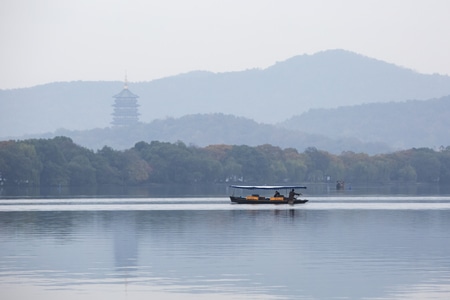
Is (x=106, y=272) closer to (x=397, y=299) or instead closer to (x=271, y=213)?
(x=397, y=299)

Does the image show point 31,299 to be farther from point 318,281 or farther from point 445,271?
point 445,271

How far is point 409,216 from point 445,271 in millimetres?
40714

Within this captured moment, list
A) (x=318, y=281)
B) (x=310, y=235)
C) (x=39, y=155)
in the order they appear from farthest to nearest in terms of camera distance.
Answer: (x=39, y=155) < (x=310, y=235) < (x=318, y=281)

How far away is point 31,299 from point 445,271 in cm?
1568

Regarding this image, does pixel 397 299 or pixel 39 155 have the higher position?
pixel 39 155

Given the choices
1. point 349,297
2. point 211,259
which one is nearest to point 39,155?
point 211,259

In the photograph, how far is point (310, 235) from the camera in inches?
2491

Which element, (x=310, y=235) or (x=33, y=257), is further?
(x=310, y=235)

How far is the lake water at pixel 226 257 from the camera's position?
1547 inches

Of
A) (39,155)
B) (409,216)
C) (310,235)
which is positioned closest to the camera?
(310,235)

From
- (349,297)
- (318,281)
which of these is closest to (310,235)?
(318,281)

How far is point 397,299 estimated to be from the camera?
3681 cm

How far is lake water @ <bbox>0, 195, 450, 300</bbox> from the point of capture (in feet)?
129

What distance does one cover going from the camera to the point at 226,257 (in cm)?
5006
